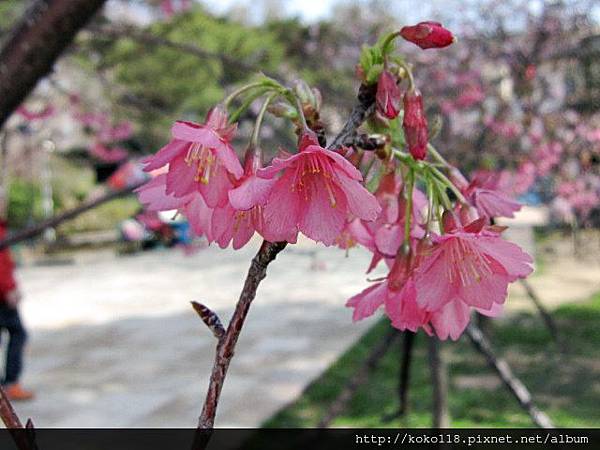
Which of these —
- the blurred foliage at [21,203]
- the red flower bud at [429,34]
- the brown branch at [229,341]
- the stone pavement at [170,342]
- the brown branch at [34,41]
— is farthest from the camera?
the blurred foliage at [21,203]

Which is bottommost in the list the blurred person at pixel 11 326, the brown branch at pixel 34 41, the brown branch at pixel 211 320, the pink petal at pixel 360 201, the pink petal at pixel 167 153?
the blurred person at pixel 11 326

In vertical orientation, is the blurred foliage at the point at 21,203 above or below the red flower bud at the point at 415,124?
below

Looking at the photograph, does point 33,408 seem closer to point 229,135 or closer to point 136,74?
point 229,135

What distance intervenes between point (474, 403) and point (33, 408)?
2.84 m

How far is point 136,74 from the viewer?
15961 millimetres

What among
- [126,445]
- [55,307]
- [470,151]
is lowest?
[55,307]

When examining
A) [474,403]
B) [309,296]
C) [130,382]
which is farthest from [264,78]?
[309,296]

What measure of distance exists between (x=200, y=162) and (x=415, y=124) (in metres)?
0.17

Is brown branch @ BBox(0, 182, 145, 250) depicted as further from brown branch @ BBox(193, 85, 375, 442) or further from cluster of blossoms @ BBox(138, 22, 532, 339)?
brown branch @ BBox(193, 85, 375, 442)

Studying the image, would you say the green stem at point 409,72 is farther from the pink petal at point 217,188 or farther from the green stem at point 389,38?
the pink petal at point 217,188

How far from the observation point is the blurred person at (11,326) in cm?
453

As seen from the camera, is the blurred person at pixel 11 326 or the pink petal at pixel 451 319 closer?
the pink petal at pixel 451 319

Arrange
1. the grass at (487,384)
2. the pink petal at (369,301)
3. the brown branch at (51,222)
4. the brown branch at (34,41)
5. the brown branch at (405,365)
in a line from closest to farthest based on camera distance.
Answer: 1. the pink petal at (369,301)
2. the brown branch at (34,41)
3. the brown branch at (51,222)
4. the brown branch at (405,365)
5. the grass at (487,384)

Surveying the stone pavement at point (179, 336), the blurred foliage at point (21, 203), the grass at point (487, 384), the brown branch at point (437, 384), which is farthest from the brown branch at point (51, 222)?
the blurred foliage at point (21, 203)
